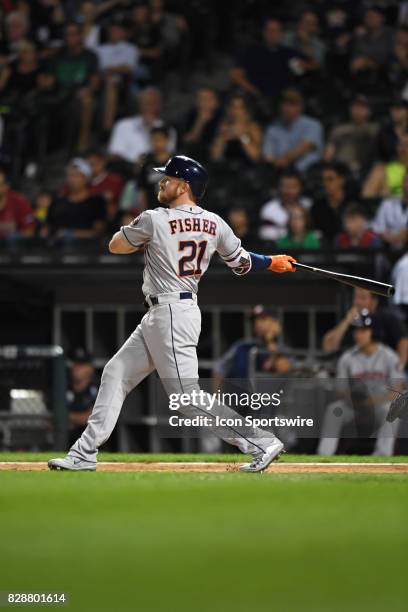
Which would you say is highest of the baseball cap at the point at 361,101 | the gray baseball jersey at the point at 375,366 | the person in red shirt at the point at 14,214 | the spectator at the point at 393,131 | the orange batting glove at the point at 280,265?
the baseball cap at the point at 361,101

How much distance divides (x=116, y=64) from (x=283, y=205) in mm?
3769

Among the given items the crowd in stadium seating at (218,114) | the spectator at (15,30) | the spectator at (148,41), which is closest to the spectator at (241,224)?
the crowd in stadium seating at (218,114)

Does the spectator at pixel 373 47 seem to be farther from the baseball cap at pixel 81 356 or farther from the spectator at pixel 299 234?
the baseball cap at pixel 81 356

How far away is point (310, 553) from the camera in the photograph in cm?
458

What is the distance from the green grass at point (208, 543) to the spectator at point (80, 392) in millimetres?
4753

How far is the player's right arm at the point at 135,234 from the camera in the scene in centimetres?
676

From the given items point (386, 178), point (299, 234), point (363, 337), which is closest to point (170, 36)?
point (386, 178)

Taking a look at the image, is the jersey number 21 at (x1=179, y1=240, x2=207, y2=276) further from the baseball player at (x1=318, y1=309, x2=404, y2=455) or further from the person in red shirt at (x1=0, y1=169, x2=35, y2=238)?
the person in red shirt at (x1=0, y1=169, x2=35, y2=238)

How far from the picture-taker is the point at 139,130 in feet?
44.7

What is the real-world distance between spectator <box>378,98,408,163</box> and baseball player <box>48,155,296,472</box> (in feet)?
18.8

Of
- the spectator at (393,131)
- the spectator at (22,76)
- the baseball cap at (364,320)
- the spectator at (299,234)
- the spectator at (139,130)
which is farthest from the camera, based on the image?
the spectator at (22,76)

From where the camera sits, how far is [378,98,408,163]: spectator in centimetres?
1235

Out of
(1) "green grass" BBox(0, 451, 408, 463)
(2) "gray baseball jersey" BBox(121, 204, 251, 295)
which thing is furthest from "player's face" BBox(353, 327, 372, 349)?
(2) "gray baseball jersey" BBox(121, 204, 251, 295)

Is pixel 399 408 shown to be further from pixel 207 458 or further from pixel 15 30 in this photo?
pixel 15 30
